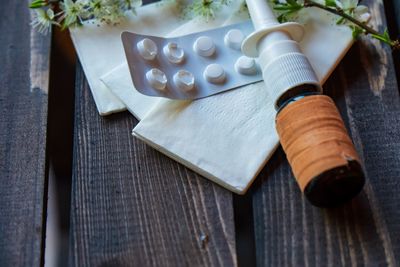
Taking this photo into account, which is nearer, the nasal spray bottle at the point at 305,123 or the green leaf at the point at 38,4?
the nasal spray bottle at the point at 305,123

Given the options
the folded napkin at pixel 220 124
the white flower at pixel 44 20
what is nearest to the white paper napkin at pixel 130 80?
the folded napkin at pixel 220 124

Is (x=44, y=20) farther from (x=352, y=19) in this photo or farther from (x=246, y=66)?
(x=352, y=19)

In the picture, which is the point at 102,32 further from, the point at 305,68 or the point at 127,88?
the point at 305,68

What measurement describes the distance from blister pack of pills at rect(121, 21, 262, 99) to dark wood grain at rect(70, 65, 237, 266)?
2.6 inches

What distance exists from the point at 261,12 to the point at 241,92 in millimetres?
91

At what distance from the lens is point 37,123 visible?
A: 616mm

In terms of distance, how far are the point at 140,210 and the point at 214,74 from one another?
6.7 inches

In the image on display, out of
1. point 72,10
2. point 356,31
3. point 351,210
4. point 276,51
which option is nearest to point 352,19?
point 356,31

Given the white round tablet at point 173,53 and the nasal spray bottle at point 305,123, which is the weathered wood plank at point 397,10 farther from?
the white round tablet at point 173,53

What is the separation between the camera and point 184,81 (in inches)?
23.7

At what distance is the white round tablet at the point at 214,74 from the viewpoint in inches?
23.9

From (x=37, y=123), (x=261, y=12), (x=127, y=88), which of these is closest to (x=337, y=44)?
(x=261, y=12)

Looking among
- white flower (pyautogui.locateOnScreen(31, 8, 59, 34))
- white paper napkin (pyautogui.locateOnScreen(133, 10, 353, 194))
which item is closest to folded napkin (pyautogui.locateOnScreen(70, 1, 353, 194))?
white paper napkin (pyautogui.locateOnScreen(133, 10, 353, 194))

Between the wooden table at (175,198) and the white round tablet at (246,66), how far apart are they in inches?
3.5
